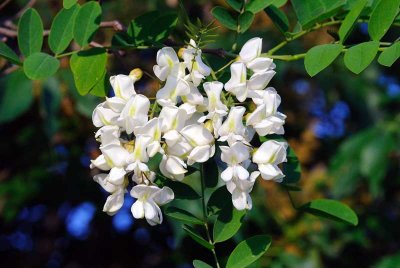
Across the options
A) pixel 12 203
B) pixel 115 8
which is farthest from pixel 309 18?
pixel 12 203

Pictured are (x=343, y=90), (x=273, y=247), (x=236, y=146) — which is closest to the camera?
(x=236, y=146)

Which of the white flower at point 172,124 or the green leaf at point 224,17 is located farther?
the green leaf at point 224,17

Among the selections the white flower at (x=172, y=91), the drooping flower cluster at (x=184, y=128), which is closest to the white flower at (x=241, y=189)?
the drooping flower cluster at (x=184, y=128)

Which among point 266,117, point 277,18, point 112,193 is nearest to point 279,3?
point 277,18

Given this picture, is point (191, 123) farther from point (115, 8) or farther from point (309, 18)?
point (115, 8)

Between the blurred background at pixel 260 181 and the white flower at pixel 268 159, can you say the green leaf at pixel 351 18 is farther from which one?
the blurred background at pixel 260 181

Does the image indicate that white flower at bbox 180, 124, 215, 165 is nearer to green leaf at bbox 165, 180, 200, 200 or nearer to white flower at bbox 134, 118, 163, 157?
white flower at bbox 134, 118, 163, 157
